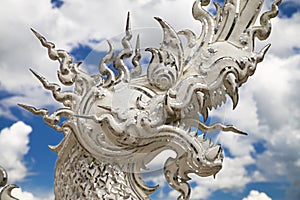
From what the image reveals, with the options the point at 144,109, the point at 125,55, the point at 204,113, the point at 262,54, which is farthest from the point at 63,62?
the point at 262,54

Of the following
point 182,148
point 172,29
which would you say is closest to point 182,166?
point 182,148

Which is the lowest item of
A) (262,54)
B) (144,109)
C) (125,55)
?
(144,109)

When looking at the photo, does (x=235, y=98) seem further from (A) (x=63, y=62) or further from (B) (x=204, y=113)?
(A) (x=63, y=62)

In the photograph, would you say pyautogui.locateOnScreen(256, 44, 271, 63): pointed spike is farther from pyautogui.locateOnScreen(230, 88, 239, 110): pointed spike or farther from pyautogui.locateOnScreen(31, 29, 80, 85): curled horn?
pyautogui.locateOnScreen(31, 29, 80, 85): curled horn

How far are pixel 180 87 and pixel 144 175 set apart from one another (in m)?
0.31

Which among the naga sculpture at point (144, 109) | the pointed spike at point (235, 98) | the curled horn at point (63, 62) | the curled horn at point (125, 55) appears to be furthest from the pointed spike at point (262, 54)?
the curled horn at point (63, 62)

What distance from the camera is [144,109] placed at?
1.87m

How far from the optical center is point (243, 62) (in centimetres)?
195

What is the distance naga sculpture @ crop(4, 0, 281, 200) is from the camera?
185 centimetres

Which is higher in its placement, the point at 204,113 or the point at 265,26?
the point at 265,26

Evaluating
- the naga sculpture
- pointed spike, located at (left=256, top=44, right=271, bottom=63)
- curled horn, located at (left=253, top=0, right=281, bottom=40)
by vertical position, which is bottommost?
the naga sculpture

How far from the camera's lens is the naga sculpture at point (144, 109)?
185 cm

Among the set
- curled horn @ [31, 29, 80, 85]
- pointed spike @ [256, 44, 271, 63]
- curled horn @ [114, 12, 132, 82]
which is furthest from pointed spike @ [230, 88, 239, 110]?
curled horn @ [31, 29, 80, 85]

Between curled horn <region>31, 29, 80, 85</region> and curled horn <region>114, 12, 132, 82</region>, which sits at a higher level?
curled horn <region>114, 12, 132, 82</region>
